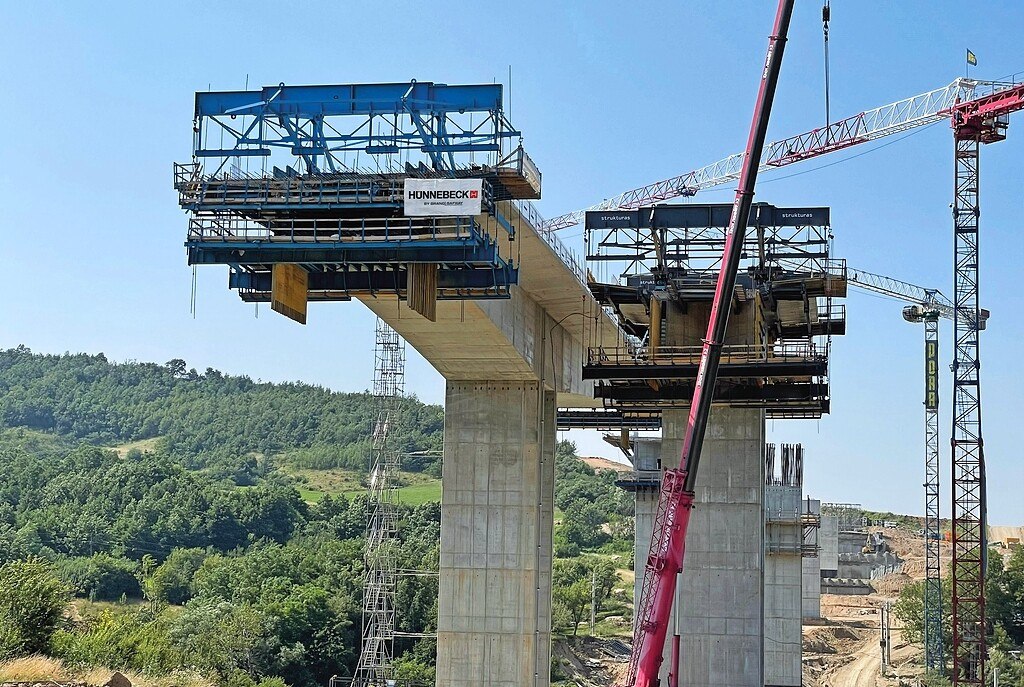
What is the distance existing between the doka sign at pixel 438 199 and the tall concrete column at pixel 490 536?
14310 mm

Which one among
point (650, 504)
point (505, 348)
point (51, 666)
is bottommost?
point (51, 666)

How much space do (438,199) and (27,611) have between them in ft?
75.0

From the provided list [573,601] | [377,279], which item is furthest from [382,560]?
[377,279]

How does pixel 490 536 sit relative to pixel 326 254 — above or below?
below

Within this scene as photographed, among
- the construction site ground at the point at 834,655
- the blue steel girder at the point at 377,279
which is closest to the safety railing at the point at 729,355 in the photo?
the blue steel girder at the point at 377,279

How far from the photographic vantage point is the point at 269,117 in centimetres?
3069

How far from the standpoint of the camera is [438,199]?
2884 centimetres

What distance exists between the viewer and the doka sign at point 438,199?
28.8 m

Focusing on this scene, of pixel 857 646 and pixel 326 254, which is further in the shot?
pixel 857 646

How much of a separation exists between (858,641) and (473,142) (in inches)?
3296

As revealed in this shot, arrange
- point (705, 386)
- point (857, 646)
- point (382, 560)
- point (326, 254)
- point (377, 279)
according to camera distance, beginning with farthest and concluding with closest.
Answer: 1. point (857, 646)
2. point (382, 560)
3. point (705, 386)
4. point (377, 279)
5. point (326, 254)

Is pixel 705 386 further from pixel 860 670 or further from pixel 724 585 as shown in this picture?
pixel 860 670

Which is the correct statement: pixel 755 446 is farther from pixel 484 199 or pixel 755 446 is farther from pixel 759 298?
pixel 484 199

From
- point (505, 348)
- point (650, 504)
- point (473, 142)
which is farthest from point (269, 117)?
point (650, 504)
